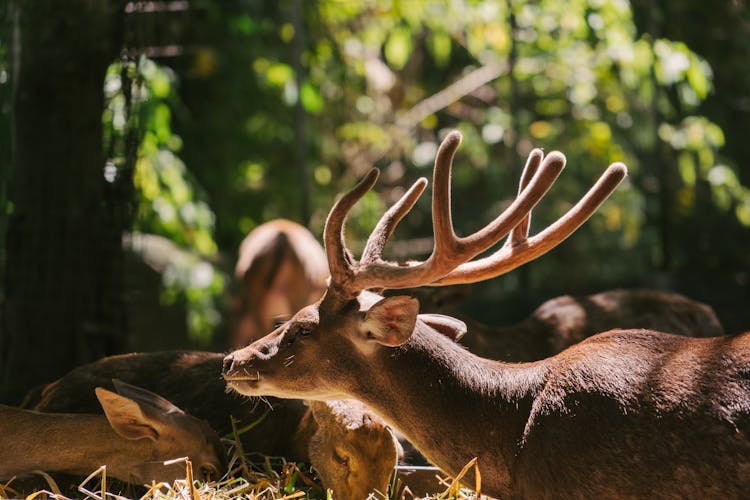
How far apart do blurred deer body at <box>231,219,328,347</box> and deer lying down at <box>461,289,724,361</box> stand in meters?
2.12

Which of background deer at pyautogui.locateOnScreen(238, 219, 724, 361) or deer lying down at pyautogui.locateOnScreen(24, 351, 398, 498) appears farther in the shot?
background deer at pyautogui.locateOnScreen(238, 219, 724, 361)

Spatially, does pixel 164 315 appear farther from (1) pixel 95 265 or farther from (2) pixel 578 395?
(2) pixel 578 395

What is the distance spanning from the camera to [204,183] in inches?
413

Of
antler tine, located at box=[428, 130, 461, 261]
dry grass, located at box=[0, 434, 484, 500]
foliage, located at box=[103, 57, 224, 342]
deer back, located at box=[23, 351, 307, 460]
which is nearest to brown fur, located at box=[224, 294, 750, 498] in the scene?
antler tine, located at box=[428, 130, 461, 261]

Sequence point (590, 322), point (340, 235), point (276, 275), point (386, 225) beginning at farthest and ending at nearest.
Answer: point (276, 275)
point (590, 322)
point (386, 225)
point (340, 235)

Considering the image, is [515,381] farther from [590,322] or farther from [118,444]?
[590,322]

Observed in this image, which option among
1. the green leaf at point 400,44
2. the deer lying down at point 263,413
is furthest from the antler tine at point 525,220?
the green leaf at point 400,44

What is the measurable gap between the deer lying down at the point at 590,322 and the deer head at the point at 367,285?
179 centimetres

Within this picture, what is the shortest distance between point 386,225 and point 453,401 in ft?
2.12

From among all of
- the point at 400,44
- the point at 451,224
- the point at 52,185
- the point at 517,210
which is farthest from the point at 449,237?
the point at 400,44

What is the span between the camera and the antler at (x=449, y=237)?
2959 millimetres

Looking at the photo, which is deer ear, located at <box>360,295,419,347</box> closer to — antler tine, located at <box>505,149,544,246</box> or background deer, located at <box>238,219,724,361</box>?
antler tine, located at <box>505,149,544,246</box>

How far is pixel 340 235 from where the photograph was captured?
314 centimetres

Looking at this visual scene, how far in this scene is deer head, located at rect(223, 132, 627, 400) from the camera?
297 centimetres
